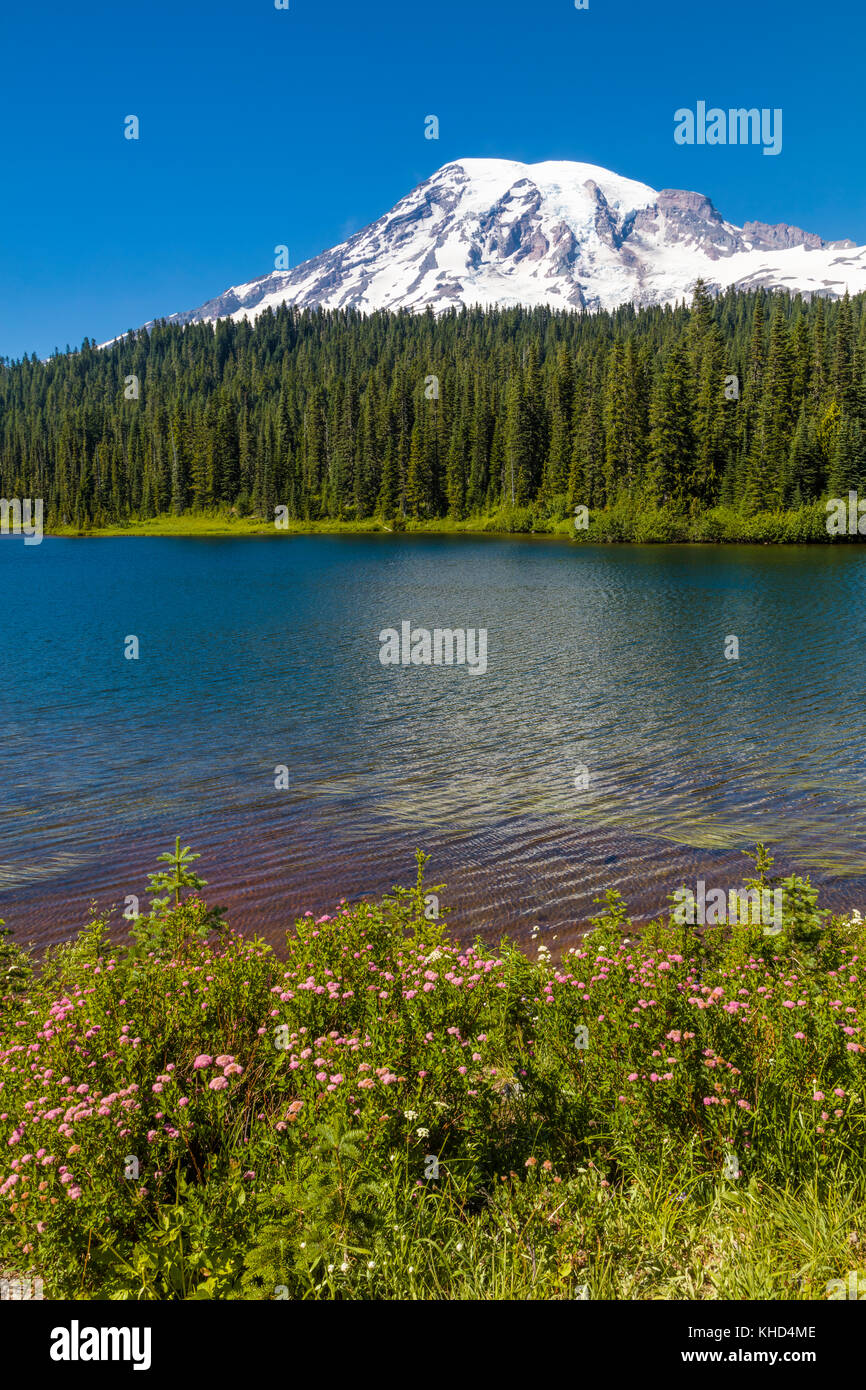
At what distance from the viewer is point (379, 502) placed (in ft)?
515

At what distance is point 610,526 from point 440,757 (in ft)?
301

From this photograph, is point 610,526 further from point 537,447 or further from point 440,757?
point 440,757

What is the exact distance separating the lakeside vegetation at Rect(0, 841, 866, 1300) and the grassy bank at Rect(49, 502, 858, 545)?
9938 cm

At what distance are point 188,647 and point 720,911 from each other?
2973 centimetres

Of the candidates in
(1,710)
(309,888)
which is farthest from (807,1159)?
(1,710)

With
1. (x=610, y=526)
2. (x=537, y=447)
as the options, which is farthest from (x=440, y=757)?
(x=537, y=447)

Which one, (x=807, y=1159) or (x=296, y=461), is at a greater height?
(x=296, y=461)

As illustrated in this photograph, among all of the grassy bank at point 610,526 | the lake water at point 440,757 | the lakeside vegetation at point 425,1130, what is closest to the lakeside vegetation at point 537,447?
the grassy bank at point 610,526

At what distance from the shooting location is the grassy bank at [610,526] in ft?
318

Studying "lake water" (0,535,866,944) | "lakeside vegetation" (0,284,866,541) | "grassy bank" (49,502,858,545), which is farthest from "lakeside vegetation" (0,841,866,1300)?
"grassy bank" (49,502,858,545)

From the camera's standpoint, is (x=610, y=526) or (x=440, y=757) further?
(x=610, y=526)

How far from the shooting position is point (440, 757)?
21.1m
